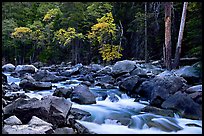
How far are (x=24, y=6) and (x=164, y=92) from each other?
31.2 metres

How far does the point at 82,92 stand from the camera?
21.7ft

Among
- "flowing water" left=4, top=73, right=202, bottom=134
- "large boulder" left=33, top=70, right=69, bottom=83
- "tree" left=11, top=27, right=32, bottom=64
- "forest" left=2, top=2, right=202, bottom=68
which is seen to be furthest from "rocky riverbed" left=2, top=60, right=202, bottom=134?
"tree" left=11, top=27, right=32, bottom=64

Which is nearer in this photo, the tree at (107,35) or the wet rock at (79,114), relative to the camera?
the wet rock at (79,114)

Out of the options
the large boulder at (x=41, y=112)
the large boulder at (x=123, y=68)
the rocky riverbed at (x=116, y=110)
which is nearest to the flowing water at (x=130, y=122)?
the rocky riverbed at (x=116, y=110)

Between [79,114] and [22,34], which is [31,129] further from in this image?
[22,34]

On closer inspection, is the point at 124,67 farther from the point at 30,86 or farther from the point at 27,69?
the point at 27,69

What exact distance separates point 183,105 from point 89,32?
61.9ft

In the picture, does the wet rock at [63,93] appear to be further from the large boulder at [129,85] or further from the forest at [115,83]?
the large boulder at [129,85]

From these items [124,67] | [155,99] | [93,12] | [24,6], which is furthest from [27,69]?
[24,6]

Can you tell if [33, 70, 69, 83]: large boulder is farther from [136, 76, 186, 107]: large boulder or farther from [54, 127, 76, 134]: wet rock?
[54, 127, 76, 134]: wet rock

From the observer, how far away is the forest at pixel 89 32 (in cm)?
1892

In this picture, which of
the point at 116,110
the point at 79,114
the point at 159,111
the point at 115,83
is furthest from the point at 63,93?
the point at 115,83

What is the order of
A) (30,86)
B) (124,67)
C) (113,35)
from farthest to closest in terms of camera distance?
(113,35), (124,67), (30,86)

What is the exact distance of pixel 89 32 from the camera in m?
23.6
